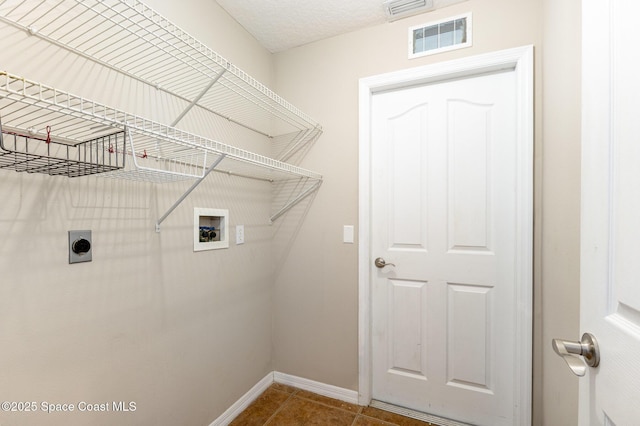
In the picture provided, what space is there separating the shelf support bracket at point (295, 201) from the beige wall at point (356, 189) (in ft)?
0.21

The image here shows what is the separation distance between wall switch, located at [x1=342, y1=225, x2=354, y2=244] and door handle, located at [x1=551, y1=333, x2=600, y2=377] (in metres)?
1.28

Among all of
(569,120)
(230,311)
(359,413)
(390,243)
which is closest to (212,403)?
(230,311)

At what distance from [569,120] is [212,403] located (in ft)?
7.17

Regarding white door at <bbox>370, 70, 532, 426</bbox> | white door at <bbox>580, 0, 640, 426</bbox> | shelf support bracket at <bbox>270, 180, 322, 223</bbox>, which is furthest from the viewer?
shelf support bracket at <bbox>270, 180, 322, 223</bbox>

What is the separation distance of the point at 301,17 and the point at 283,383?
2.47 meters

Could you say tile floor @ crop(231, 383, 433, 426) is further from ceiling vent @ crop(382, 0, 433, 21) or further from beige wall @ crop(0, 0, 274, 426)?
ceiling vent @ crop(382, 0, 433, 21)

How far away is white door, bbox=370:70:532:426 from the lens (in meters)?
1.58

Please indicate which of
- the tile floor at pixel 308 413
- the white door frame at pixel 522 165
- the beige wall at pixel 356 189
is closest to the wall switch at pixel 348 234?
the beige wall at pixel 356 189

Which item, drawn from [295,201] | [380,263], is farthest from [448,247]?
[295,201]

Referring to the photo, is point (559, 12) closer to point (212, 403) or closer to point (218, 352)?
point (218, 352)

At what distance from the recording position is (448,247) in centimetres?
170

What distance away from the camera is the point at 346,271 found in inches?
75.0

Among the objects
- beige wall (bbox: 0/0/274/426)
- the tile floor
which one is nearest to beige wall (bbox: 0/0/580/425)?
beige wall (bbox: 0/0/274/426)

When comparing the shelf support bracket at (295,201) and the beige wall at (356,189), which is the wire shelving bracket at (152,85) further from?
the beige wall at (356,189)
